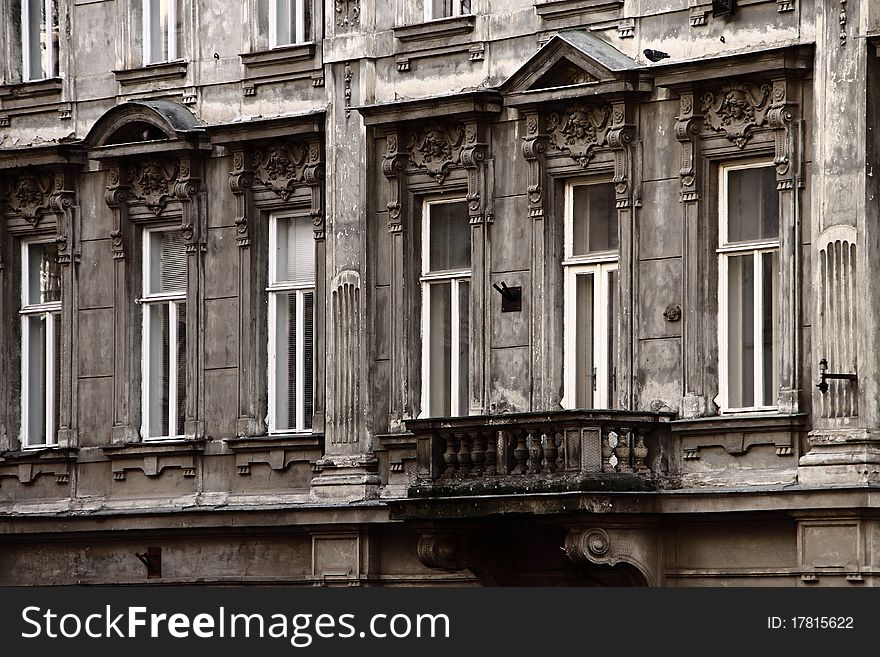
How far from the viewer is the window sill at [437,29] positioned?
28594mm

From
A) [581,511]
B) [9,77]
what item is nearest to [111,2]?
[9,77]

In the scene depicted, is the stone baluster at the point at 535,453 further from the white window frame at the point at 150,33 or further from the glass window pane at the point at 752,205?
the white window frame at the point at 150,33

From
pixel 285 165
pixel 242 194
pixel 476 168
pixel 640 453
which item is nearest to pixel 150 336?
pixel 242 194

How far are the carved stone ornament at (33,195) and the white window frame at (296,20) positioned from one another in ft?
11.4

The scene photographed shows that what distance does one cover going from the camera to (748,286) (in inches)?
1044

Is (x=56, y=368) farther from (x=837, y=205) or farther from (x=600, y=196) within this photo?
(x=837, y=205)

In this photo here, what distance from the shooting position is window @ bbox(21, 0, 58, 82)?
32562 mm

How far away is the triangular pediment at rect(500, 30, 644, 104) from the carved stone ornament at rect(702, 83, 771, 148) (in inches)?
34.1

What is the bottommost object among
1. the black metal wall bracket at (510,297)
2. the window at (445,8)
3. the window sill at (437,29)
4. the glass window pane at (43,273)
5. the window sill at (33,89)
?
the black metal wall bracket at (510,297)

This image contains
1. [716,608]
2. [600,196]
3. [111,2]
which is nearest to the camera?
[716,608]

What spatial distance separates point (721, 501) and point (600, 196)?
11.9 feet

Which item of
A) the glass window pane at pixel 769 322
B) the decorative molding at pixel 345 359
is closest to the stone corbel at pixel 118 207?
the decorative molding at pixel 345 359

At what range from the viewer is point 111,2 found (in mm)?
31844

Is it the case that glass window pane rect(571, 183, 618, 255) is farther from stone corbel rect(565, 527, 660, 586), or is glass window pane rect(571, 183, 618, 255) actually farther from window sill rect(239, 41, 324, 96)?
window sill rect(239, 41, 324, 96)
